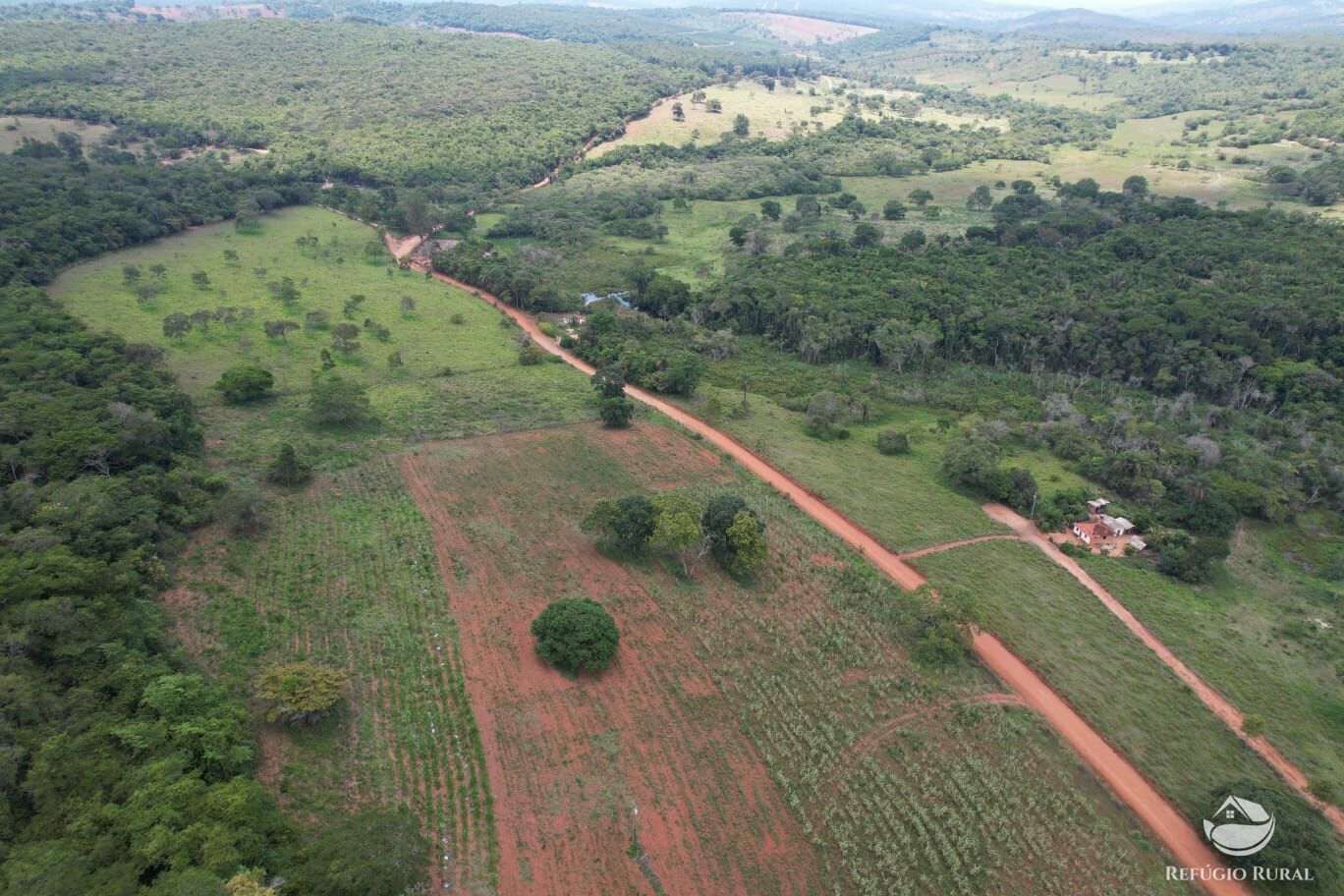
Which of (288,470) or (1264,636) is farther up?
(288,470)

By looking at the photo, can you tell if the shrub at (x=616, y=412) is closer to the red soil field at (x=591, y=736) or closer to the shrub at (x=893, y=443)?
the red soil field at (x=591, y=736)

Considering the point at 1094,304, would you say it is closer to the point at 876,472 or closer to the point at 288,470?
the point at 876,472

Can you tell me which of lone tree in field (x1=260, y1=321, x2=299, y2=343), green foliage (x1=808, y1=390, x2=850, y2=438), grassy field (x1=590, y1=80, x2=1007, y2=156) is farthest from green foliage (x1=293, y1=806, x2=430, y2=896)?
grassy field (x1=590, y1=80, x2=1007, y2=156)

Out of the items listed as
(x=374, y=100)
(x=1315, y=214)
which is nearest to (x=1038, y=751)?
(x=1315, y=214)

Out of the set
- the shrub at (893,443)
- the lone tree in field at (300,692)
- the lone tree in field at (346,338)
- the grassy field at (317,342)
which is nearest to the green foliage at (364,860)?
the lone tree in field at (300,692)

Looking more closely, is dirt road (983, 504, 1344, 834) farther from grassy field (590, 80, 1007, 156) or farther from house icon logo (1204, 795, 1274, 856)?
grassy field (590, 80, 1007, 156)

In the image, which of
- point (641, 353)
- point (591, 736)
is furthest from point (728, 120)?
point (591, 736)

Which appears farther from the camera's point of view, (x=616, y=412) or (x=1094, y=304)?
(x=1094, y=304)

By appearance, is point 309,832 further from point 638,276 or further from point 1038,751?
point 638,276
